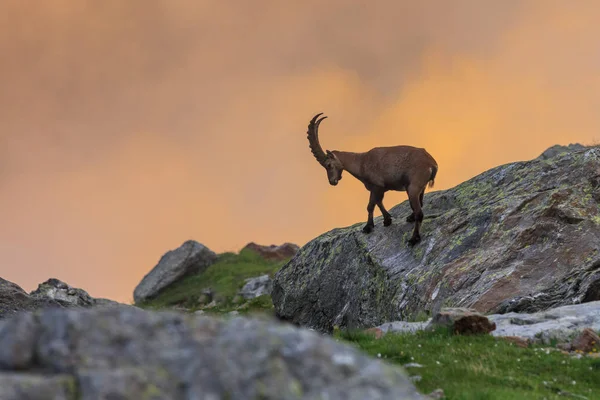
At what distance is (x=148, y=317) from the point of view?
4711mm

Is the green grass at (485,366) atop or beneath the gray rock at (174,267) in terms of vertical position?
beneath

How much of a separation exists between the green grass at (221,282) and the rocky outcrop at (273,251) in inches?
40.1

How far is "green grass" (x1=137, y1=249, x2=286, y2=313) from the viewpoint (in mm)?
48506

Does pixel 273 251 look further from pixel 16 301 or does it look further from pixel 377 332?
pixel 377 332

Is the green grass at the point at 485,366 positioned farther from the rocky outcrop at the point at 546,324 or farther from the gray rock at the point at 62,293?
the gray rock at the point at 62,293

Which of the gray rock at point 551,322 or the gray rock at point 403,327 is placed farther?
the gray rock at point 403,327

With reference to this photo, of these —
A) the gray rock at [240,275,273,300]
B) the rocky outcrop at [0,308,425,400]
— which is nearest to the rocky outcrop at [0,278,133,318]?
the rocky outcrop at [0,308,425,400]

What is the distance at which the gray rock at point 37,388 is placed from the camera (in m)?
4.23

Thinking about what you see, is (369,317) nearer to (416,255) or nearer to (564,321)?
(416,255)

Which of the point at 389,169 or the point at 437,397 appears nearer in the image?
the point at 437,397

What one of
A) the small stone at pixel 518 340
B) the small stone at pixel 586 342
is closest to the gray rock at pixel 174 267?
the small stone at pixel 518 340

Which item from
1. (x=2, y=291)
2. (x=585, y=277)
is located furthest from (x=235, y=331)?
(x=2, y=291)

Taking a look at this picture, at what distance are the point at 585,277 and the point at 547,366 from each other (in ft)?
23.2

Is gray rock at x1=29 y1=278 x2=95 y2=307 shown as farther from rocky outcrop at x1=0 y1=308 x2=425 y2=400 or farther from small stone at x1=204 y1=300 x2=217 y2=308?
rocky outcrop at x1=0 y1=308 x2=425 y2=400
